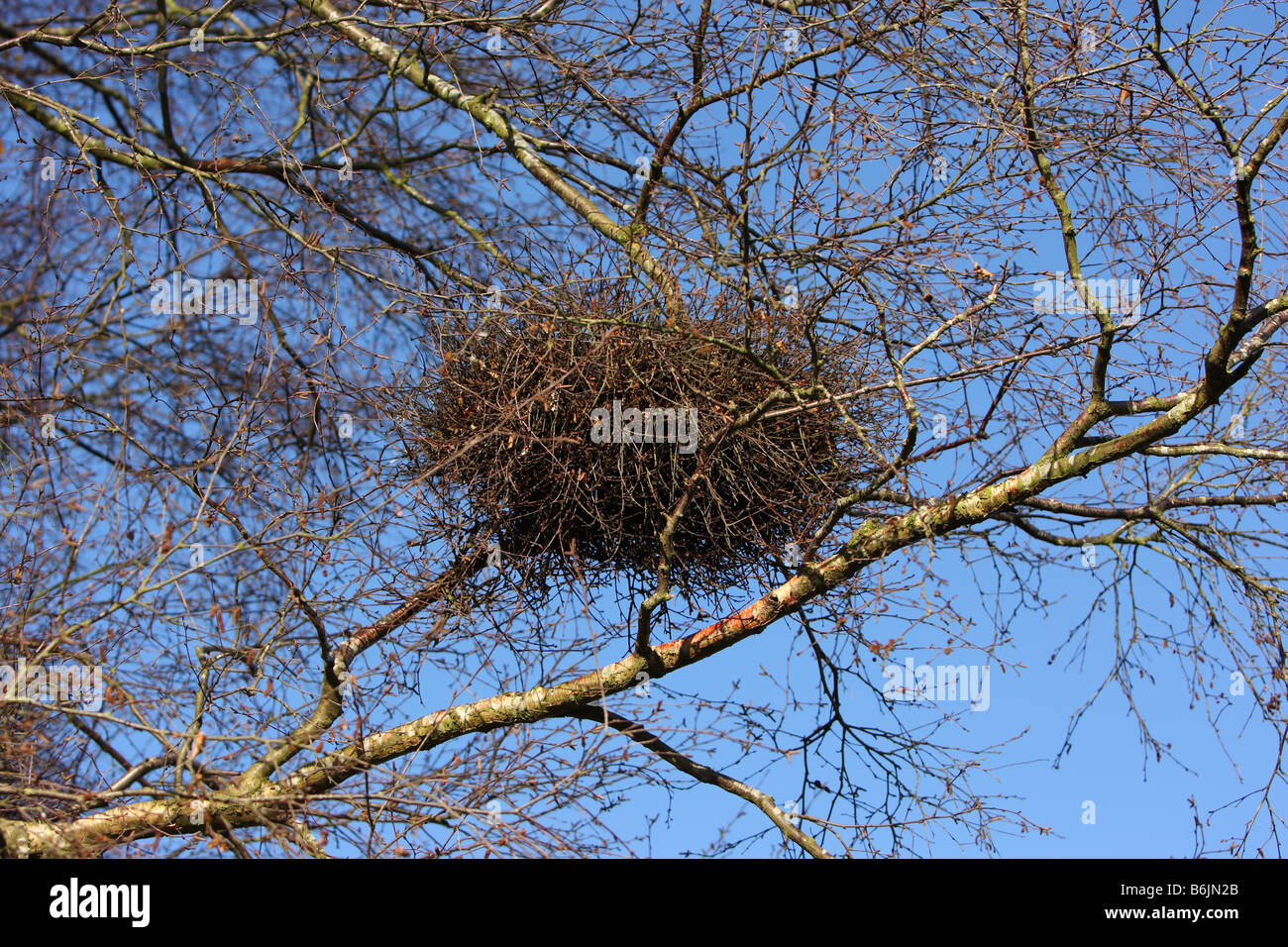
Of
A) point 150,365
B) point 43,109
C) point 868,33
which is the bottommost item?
point 150,365

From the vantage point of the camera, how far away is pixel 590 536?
4.16m

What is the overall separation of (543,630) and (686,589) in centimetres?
58

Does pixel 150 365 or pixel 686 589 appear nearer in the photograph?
pixel 686 589

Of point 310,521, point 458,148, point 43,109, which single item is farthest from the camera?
point 458,148

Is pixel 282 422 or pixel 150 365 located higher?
pixel 150 365

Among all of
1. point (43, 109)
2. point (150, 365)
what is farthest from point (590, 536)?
point (43, 109)

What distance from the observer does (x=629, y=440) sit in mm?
3826

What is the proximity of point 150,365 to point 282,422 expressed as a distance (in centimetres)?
135

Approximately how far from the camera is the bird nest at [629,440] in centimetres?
383

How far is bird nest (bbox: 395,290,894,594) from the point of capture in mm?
3826
